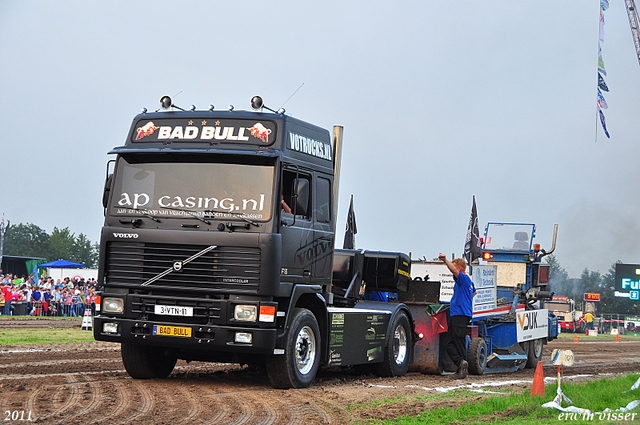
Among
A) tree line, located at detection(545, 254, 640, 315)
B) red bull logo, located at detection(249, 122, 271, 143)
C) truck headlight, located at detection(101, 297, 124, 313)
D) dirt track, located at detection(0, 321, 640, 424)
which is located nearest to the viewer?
dirt track, located at detection(0, 321, 640, 424)

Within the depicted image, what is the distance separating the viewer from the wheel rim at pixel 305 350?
34.7ft

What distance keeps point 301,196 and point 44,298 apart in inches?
978

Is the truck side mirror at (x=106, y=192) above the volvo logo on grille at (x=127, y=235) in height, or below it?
above

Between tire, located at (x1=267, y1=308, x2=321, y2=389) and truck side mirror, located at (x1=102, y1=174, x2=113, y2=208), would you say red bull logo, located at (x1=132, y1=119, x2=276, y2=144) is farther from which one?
tire, located at (x1=267, y1=308, x2=321, y2=389)

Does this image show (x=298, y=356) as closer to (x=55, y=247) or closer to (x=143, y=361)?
(x=143, y=361)

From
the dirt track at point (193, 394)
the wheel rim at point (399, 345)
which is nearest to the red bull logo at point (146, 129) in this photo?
the dirt track at point (193, 394)

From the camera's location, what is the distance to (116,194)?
10.3 metres

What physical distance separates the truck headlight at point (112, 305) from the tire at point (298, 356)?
2.06 meters

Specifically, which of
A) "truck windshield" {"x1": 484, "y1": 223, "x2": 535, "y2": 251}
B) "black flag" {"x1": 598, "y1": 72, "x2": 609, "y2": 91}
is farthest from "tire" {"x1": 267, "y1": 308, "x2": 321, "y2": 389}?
"black flag" {"x1": 598, "y1": 72, "x2": 609, "y2": 91}

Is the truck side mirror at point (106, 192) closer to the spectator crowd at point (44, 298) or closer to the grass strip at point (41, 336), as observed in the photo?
the grass strip at point (41, 336)

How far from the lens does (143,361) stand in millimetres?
10836

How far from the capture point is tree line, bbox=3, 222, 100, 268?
102m

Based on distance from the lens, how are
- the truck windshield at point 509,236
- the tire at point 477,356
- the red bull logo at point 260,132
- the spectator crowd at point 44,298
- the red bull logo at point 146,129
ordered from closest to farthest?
the red bull logo at point 260,132 < the red bull logo at point 146,129 < the tire at point 477,356 < the truck windshield at point 509,236 < the spectator crowd at point 44,298

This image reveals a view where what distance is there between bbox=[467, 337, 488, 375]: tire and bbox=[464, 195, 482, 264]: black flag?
654 centimetres
